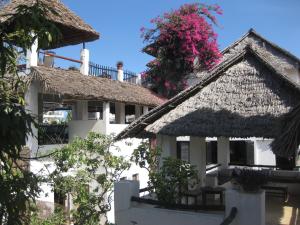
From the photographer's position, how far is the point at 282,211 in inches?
354

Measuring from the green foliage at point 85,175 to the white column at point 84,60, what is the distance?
6.82 m

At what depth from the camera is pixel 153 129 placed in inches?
368

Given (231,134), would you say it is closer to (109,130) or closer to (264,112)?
(264,112)

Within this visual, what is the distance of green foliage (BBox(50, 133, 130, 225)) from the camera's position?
28.3ft

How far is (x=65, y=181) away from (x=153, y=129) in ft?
8.67

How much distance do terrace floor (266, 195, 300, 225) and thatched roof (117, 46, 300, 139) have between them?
2.01m

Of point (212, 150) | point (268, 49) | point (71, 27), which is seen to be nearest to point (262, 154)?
point (212, 150)

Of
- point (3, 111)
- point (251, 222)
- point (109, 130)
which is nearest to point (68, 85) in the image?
point (109, 130)

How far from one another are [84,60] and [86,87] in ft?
6.27

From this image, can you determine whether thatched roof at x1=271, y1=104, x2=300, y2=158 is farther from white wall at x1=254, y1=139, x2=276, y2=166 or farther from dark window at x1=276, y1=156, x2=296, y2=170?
white wall at x1=254, y1=139, x2=276, y2=166

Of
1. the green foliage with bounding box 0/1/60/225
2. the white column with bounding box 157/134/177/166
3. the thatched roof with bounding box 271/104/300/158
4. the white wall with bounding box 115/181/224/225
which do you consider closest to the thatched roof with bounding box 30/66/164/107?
the white column with bounding box 157/134/177/166

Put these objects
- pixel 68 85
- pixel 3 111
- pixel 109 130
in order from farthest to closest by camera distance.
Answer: pixel 109 130 → pixel 68 85 → pixel 3 111

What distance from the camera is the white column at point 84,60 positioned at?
15297 millimetres

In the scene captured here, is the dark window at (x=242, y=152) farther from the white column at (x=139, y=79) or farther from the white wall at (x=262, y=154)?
the white column at (x=139, y=79)
